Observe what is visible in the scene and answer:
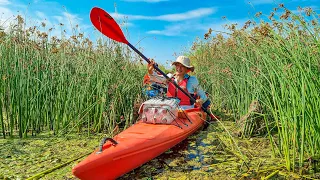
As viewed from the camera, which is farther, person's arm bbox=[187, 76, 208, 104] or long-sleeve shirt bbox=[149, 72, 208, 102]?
person's arm bbox=[187, 76, 208, 104]

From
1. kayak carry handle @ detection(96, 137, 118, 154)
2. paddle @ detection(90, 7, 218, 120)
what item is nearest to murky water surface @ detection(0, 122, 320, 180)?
kayak carry handle @ detection(96, 137, 118, 154)

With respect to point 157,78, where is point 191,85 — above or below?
below

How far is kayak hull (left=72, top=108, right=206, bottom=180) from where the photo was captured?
2562 millimetres

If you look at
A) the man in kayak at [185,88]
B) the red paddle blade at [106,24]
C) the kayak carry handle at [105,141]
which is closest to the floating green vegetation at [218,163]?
the kayak carry handle at [105,141]

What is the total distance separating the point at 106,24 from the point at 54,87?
1.19m

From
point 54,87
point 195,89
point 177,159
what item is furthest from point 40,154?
point 195,89

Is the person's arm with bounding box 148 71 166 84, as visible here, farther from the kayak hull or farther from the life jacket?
the kayak hull

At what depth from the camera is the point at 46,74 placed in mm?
3951

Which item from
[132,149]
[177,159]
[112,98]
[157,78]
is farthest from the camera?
[157,78]

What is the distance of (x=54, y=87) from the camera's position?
406 cm

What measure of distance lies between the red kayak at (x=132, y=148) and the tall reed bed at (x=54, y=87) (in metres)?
0.51

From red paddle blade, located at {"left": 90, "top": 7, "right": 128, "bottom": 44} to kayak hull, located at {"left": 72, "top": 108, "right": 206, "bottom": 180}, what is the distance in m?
1.41

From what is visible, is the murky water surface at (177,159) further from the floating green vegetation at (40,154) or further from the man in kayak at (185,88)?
the man in kayak at (185,88)

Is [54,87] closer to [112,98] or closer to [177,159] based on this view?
[112,98]
